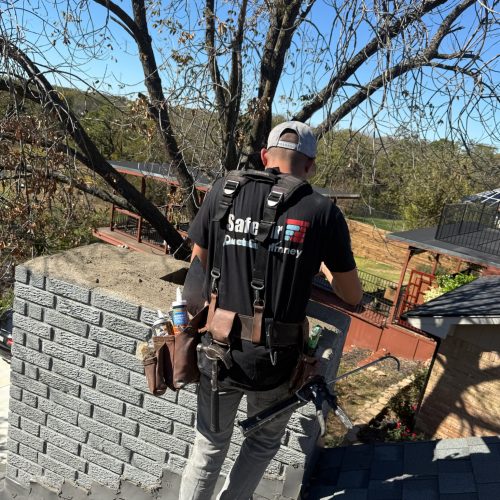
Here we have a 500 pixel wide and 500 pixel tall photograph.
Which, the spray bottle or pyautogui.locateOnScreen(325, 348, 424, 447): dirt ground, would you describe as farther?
pyautogui.locateOnScreen(325, 348, 424, 447): dirt ground

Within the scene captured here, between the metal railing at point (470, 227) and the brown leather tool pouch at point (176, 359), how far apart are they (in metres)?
11.5

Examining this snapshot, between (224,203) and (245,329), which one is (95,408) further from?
(224,203)

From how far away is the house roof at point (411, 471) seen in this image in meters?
2.33

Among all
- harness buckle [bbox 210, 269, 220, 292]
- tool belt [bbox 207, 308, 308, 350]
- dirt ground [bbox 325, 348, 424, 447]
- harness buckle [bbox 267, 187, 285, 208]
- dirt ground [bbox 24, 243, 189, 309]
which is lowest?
dirt ground [bbox 325, 348, 424, 447]

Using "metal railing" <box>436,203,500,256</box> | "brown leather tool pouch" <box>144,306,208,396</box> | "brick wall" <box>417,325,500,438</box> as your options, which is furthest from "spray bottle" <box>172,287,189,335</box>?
"metal railing" <box>436,203,500,256</box>

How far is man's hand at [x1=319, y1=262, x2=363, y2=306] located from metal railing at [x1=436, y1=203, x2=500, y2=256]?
11177mm

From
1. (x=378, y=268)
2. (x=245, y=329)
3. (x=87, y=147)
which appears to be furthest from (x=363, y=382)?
(x=378, y=268)

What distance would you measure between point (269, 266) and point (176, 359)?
639 mm

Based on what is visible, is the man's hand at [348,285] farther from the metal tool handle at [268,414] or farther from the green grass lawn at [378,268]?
the green grass lawn at [378,268]

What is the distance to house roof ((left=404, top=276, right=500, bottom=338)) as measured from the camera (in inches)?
270

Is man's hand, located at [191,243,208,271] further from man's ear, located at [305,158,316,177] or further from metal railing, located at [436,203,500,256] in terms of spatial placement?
metal railing, located at [436,203,500,256]

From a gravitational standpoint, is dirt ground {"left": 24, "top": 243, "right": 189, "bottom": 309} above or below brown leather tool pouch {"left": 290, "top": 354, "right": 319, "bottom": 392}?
above

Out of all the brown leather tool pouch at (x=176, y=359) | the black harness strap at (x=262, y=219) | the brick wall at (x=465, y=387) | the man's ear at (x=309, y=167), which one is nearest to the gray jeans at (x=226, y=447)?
the brown leather tool pouch at (x=176, y=359)

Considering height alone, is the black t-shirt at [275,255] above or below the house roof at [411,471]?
above
